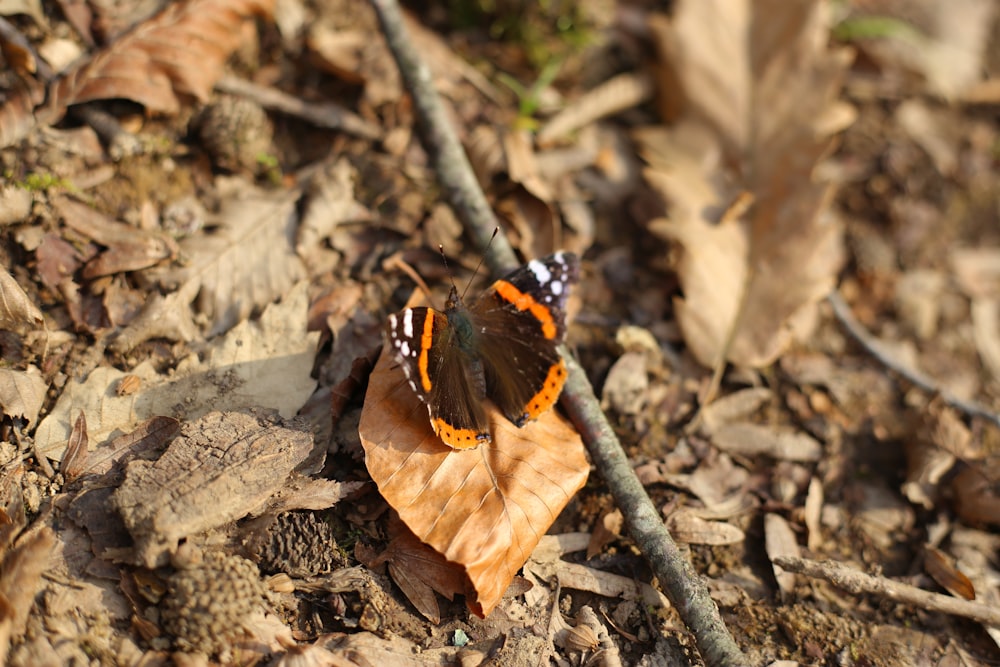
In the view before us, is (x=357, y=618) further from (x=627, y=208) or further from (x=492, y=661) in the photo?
(x=627, y=208)

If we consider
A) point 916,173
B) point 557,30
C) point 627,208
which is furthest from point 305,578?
point 916,173

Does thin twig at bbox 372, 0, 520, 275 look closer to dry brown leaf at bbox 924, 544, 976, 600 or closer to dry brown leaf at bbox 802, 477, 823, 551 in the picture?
dry brown leaf at bbox 802, 477, 823, 551

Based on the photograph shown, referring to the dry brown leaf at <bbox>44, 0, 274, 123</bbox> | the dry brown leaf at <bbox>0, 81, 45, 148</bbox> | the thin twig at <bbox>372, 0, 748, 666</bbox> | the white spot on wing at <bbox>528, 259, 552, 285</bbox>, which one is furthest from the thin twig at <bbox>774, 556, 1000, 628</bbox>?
the dry brown leaf at <bbox>0, 81, 45, 148</bbox>

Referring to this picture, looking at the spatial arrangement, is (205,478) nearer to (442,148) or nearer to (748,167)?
(442,148)

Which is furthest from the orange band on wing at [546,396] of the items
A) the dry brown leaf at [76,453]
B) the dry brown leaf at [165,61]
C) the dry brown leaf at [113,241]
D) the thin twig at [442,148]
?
the dry brown leaf at [165,61]

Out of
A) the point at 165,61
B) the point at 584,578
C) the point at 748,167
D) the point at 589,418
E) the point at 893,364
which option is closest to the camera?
the point at 584,578

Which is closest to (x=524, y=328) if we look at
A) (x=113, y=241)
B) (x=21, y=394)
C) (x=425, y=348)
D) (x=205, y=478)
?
(x=425, y=348)
